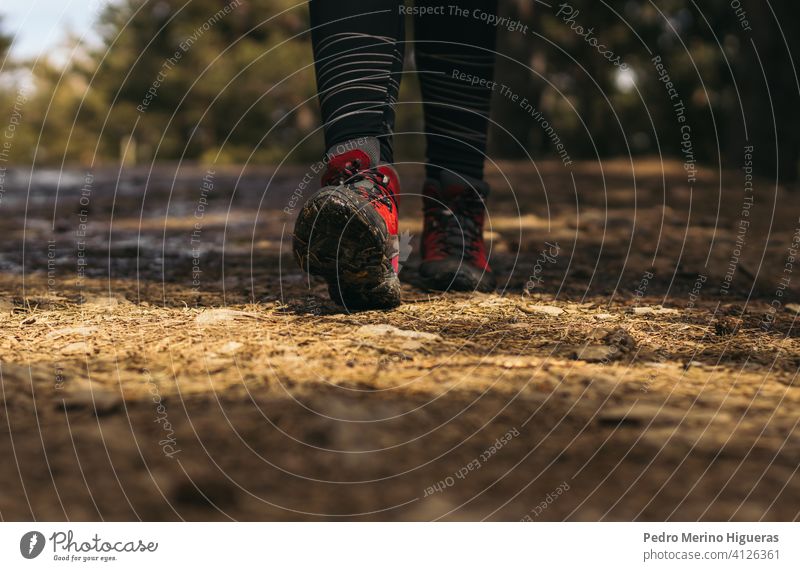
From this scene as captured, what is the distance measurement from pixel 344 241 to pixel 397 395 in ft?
1.78

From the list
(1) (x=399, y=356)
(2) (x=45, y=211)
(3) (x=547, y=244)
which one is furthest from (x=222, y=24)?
(1) (x=399, y=356)

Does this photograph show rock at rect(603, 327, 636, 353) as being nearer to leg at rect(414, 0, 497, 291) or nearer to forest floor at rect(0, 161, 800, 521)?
forest floor at rect(0, 161, 800, 521)

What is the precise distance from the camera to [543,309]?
7.46ft

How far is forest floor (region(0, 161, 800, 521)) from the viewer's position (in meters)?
1.13

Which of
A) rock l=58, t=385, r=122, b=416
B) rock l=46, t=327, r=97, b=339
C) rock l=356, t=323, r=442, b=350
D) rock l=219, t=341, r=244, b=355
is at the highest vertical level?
rock l=356, t=323, r=442, b=350

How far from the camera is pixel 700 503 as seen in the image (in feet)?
3.68

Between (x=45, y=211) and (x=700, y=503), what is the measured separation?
521cm

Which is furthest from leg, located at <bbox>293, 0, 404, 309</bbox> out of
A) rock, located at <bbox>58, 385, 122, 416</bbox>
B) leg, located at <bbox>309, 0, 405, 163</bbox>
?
rock, located at <bbox>58, 385, 122, 416</bbox>

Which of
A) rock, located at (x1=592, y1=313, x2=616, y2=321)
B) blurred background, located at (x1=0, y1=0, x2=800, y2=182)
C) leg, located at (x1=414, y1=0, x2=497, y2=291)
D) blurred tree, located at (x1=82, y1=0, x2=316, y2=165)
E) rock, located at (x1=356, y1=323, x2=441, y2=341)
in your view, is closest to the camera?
rock, located at (x1=356, y1=323, x2=441, y2=341)

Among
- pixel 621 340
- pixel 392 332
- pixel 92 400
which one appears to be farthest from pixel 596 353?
pixel 92 400

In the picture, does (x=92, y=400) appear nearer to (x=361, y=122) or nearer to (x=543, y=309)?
(x=361, y=122)

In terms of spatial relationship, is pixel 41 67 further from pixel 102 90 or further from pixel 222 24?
pixel 222 24

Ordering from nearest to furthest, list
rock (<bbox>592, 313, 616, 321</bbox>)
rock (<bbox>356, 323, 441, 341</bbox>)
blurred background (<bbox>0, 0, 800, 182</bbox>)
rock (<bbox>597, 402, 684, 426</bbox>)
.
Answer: rock (<bbox>597, 402, 684, 426</bbox>), rock (<bbox>356, 323, 441, 341</bbox>), rock (<bbox>592, 313, 616, 321</bbox>), blurred background (<bbox>0, 0, 800, 182</bbox>)

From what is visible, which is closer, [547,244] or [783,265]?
[783,265]
